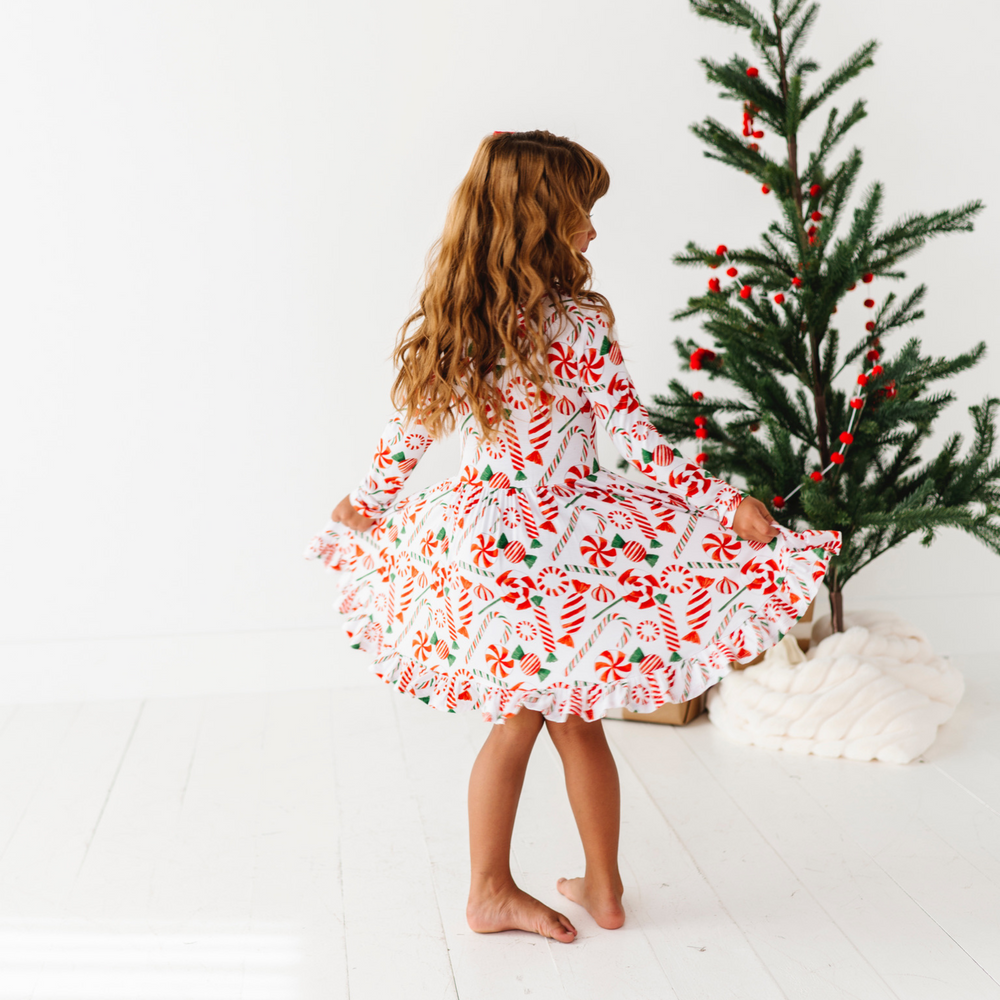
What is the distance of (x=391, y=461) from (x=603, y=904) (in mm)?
811

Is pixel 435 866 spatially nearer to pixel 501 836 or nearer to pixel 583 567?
pixel 501 836

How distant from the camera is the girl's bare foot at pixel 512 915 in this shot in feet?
5.41

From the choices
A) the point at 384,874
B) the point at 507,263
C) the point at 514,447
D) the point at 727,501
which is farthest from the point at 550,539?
the point at 384,874

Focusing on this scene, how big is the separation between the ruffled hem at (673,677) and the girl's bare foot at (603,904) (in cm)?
33

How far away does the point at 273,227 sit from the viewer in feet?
8.57

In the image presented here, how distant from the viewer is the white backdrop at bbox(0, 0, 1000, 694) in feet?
8.32

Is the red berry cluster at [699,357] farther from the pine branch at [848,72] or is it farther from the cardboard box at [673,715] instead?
the cardboard box at [673,715]

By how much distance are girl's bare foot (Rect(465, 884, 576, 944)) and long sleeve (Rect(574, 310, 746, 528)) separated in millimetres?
702

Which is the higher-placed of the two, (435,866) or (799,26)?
(799,26)

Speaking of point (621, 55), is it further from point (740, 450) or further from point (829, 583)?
point (829, 583)

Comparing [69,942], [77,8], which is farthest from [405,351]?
[77,8]

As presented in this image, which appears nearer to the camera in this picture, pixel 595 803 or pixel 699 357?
pixel 595 803

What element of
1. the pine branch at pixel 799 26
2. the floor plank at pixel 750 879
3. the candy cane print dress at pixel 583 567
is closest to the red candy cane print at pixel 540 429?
the candy cane print dress at pixel 583 567

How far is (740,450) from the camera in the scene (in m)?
2.35
